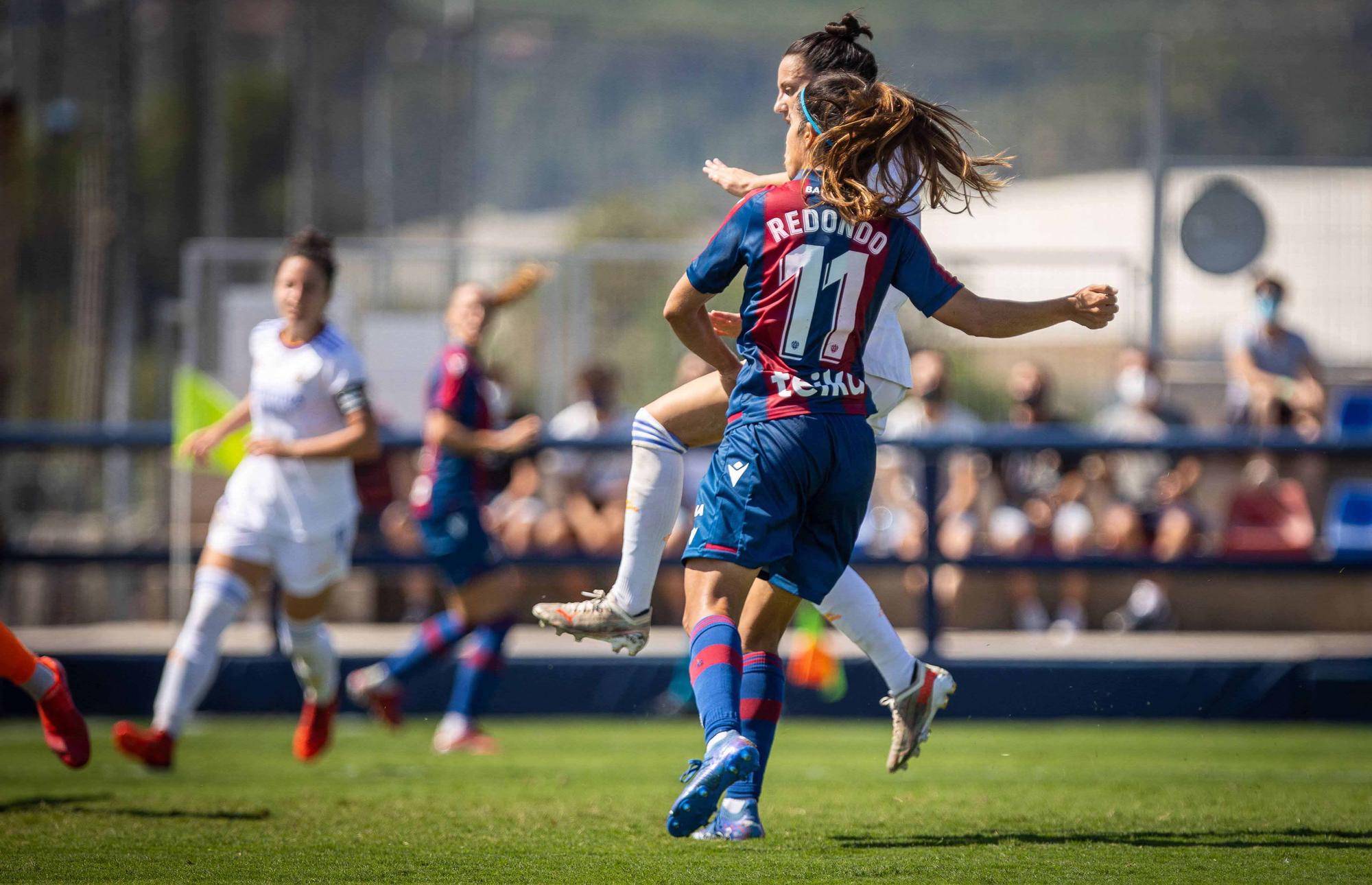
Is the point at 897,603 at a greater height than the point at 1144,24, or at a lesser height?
lesser

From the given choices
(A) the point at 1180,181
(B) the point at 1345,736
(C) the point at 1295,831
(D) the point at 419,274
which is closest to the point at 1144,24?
(A) the point at 1180,181

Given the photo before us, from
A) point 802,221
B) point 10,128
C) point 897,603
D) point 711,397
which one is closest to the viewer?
point 802,221

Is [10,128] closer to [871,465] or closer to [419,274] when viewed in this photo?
[419,274]

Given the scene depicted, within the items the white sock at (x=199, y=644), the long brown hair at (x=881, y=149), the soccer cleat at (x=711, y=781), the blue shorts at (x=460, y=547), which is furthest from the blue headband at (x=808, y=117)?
the blue shorts at (x=460, y=547)

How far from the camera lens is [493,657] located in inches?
321

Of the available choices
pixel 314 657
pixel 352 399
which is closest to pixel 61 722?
pixel 314 657

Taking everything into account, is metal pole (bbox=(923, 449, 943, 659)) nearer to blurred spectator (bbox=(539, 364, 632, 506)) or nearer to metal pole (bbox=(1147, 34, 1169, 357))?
blurred spectator (bbox=(539, 364, 632, 506))

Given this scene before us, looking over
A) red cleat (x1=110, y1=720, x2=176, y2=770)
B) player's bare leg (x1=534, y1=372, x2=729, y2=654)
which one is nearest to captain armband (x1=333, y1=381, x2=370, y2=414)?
red cleat (x1=110, y1=720, x2=176, y2=770)

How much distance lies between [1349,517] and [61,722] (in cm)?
759

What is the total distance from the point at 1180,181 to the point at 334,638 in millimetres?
7072

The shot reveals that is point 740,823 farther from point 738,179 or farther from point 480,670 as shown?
point 480,670

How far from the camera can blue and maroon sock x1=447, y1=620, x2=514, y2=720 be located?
801 centimetres

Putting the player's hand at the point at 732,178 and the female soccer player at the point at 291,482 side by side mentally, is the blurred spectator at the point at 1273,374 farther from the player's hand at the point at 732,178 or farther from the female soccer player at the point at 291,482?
the player's hand at the point at 732,178

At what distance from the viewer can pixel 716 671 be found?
14.6ft
